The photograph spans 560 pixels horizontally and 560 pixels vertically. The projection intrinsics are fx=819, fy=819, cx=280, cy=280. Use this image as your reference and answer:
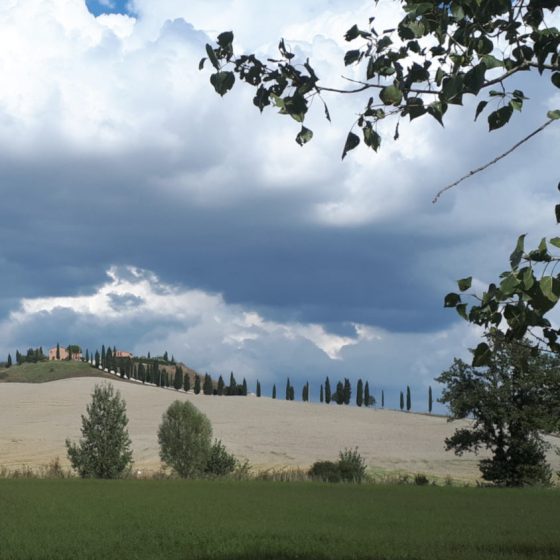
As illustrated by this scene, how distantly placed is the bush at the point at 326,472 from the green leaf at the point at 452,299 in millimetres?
42553

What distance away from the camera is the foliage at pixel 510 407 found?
44.7m

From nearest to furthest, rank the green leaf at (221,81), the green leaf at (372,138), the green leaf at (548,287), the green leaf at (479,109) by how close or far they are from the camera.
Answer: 1. the green leaf at (548,287)
2. the green leaf at (479,109)
3. the green leaf at (221,81)
4. the green leaf at (372,138)

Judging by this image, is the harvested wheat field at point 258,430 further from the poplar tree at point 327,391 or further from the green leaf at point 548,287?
the green leaf at point 548,287

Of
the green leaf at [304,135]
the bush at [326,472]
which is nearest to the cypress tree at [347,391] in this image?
the bush at [326,472]

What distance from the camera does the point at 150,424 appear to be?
282ft

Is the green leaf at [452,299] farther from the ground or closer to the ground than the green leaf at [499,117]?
closer to the ground

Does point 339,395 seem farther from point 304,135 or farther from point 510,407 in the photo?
point 304,135

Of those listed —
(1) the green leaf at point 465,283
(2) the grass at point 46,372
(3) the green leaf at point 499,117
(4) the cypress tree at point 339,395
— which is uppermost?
(2) the grass at point 46,372

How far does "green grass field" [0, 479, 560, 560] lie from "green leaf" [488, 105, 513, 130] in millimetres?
14047

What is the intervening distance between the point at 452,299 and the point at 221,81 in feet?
6.76

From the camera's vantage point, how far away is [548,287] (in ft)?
14.4

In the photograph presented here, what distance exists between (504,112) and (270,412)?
97476mm

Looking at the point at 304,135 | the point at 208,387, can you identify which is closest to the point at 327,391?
the point at 208,387

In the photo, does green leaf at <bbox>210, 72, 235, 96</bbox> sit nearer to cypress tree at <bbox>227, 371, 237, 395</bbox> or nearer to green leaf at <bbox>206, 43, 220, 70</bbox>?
green leaf at <bbox>206, 43, 220, 70</bbox>
